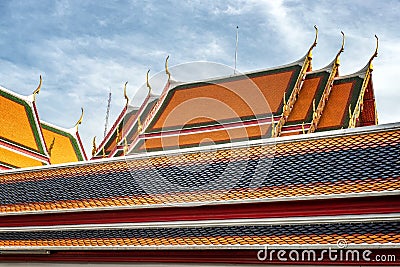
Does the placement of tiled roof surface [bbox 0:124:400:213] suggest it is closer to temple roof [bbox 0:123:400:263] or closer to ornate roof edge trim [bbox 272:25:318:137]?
temple roof [bbox 0:123:400:263]

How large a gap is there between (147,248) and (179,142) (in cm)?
813

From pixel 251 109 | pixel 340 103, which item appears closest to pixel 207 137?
pixel 251 109

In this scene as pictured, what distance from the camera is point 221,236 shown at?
21.0 ft

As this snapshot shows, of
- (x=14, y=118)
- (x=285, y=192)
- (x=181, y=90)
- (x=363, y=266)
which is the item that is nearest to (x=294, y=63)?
(x=181, y=90)

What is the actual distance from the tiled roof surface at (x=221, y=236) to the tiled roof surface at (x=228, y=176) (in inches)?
16.2

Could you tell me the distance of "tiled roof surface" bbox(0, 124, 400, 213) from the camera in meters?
6.38

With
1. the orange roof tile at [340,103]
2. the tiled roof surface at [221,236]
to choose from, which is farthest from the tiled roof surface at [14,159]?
the orange roof tile at [340,103]

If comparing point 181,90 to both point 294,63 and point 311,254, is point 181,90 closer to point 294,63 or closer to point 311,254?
→ point 294,63

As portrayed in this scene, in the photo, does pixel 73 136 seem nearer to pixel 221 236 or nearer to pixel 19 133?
pixel 19 133

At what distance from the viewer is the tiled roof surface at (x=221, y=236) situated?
18.2ft

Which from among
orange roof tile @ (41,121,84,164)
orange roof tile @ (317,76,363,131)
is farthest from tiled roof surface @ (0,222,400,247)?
orange roof tile @ (41,121,84,164)

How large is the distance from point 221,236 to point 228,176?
1.18m

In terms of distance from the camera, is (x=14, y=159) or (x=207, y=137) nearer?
(x=207, y=137)

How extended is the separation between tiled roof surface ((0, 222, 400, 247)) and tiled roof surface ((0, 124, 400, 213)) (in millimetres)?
412
